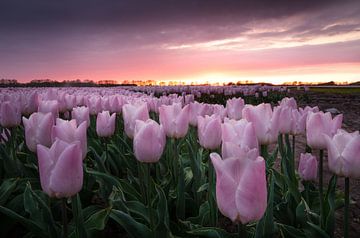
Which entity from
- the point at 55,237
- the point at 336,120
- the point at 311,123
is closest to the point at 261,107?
the point at 311,123

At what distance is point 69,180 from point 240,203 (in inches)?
32.5

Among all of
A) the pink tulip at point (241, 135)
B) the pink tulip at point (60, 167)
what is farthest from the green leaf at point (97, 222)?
the pink tulip at point (241, 135)

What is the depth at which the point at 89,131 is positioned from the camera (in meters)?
A: 4.86

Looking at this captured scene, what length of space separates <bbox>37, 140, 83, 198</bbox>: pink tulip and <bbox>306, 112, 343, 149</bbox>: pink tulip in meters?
1.67

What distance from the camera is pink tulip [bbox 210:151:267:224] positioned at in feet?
4.25

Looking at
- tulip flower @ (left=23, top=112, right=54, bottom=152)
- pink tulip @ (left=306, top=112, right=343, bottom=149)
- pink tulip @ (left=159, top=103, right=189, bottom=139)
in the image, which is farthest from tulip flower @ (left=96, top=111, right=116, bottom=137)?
pink tulip @ (left=306, top=112, right=343, bottom=149)

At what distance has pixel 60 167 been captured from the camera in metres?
1.56

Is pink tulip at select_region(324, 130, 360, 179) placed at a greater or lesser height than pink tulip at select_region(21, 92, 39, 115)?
lesser

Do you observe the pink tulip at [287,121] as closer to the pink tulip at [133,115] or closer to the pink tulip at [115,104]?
the pink tulip at [133,115]

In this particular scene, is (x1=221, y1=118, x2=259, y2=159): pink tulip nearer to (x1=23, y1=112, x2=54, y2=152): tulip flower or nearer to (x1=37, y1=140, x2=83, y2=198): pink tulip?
(x1=37, y1=140, x2=83, y2=198): pink tulip

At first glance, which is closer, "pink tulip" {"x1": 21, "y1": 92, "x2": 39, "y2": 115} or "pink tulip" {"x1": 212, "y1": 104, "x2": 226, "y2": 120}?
"pink tulip" {"x1": 212, "y1": 104, "x2": 226, "y2": 120}

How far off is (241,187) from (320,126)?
133 centimetres

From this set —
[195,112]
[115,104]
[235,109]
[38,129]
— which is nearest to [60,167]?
[38,129]

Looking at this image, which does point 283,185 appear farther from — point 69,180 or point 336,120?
point 69,180
